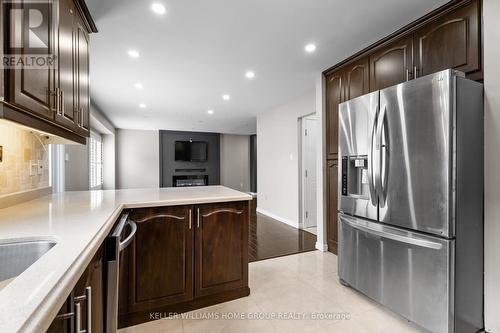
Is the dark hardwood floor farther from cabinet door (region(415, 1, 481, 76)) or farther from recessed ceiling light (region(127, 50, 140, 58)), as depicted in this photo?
recessed ceiling light (region(127, 50, 140, 58))

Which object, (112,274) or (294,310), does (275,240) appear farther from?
(112,274)

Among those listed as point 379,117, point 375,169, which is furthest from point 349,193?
point 379,117

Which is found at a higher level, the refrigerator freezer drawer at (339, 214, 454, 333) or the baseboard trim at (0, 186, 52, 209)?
the baseboard trim at (0, 186, 52, 209)

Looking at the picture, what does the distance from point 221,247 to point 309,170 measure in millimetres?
2895

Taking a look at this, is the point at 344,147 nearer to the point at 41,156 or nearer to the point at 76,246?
the point at 76,246

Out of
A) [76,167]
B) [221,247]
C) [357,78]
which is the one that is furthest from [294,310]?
[76,167]

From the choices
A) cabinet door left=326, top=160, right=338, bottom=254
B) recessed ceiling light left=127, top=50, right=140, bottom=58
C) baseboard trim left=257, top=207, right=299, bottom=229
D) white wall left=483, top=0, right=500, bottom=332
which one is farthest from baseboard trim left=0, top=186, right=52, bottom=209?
baseboard trim left=257, top=207, right=299, bottom=229

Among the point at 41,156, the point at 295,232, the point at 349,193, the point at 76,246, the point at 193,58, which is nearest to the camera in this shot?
the point at 76,246

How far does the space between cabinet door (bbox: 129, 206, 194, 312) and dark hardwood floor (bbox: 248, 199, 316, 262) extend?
130 cm

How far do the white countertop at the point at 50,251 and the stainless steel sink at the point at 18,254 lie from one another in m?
0.03

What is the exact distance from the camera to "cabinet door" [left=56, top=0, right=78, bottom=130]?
1.38 metres

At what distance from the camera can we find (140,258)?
1754 mm

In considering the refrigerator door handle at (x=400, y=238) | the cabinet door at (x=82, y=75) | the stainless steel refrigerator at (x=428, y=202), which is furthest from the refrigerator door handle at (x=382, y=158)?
the cabinet door at (x=82, y=75)

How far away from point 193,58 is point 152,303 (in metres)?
2.53
